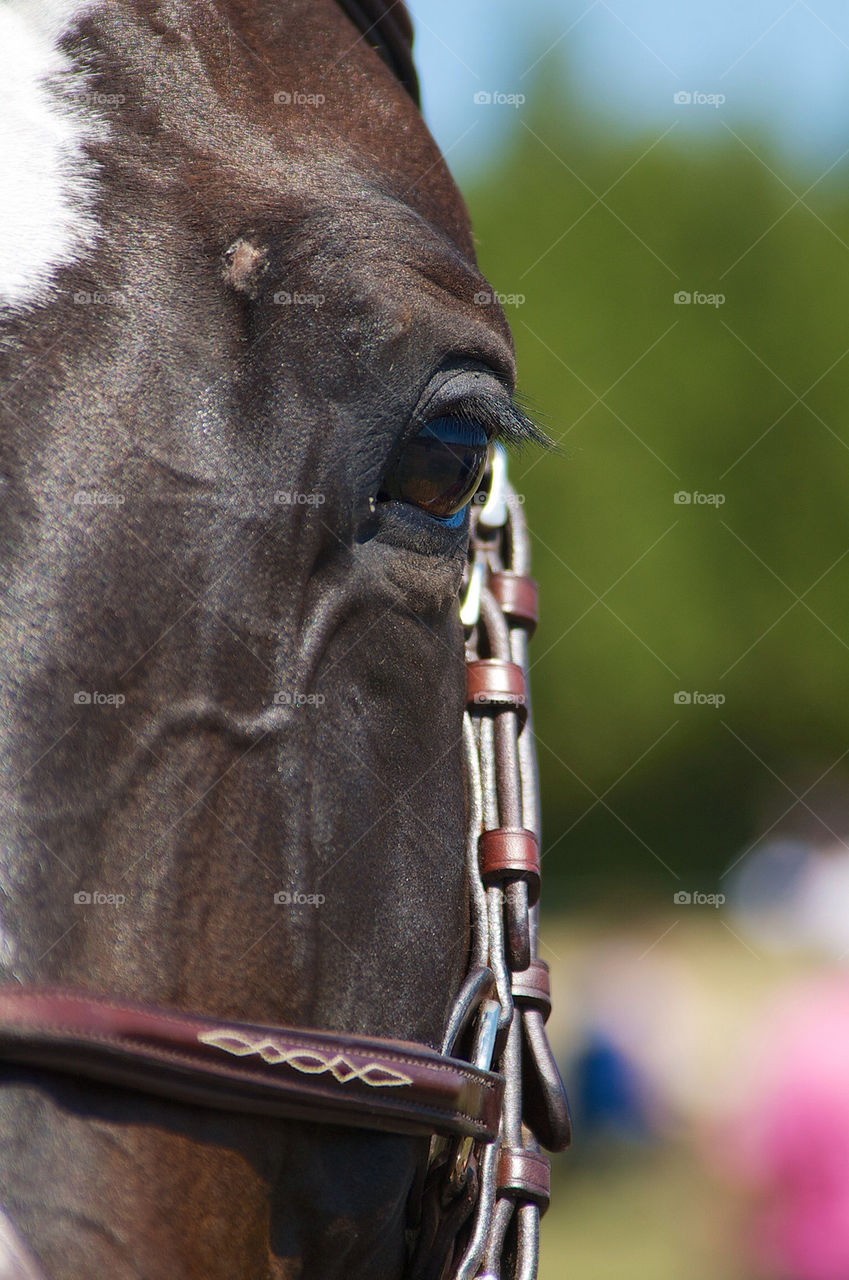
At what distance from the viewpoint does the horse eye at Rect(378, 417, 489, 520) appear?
1891mm

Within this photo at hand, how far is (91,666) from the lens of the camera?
1517 millimetres

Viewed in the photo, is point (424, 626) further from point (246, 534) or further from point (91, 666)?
point (91, 666)

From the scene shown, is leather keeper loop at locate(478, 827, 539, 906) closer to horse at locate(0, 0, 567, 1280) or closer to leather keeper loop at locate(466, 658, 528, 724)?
horse at locate(0, 0, 567, 1280)

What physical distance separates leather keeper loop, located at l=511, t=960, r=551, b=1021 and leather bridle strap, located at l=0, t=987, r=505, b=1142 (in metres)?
0.38

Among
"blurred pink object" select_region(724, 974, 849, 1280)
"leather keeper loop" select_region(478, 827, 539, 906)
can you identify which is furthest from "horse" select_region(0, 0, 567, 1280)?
"blurred pink object" select_region(724, 974, 849, 1280)

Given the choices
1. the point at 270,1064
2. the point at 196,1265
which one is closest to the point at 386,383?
the point at 270,1064

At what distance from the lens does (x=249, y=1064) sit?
1530 millimetres
